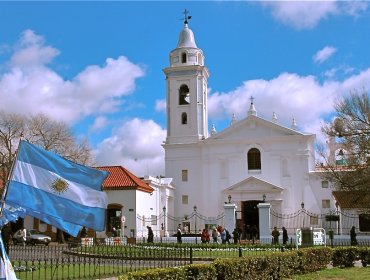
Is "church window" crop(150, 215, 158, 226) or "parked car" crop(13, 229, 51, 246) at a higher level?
"church window" crop(150, 215, 158, 226)

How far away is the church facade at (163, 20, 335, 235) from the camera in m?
44.9

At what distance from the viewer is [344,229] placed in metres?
40.2

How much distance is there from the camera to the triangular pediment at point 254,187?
145 feet

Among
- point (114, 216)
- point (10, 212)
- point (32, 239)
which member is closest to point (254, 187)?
point (114, 216)

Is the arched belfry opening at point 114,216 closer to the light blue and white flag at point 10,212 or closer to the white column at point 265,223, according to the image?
the white column at point 265,223

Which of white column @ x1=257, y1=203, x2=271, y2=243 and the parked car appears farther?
the parked car

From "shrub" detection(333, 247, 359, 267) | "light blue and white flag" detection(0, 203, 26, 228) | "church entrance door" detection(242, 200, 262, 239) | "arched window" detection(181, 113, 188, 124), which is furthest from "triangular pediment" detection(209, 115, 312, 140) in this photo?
"light blue and white flag" detection(0, 203, 26, 228)

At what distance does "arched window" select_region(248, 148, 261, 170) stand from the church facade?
4cm

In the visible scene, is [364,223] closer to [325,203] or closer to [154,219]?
[325,203]

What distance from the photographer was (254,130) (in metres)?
47.2

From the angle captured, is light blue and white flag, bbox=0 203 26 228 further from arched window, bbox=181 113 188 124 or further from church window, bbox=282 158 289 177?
arched window, bbox=181 113 188 124

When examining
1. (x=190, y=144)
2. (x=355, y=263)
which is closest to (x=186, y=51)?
(x=190, y=144)

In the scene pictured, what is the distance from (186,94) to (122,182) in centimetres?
1340

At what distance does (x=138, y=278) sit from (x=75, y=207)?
2.03 meters
